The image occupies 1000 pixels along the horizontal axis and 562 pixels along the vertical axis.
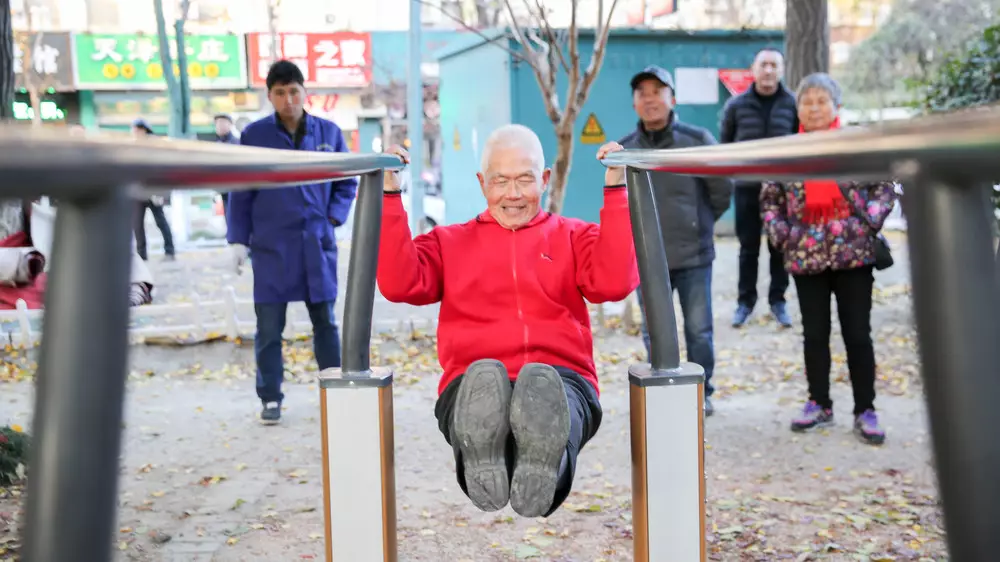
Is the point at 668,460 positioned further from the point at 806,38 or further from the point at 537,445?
the point at 806,38

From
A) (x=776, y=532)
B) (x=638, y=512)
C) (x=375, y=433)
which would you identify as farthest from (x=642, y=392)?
(x=776, y=532)

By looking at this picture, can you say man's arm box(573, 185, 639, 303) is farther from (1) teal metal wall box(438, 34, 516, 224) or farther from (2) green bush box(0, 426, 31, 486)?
(1) teal metal wall box(438, 34, 516, 224)

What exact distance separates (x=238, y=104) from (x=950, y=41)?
55.5 ft

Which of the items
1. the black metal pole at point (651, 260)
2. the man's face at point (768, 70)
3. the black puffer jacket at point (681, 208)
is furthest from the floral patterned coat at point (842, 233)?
the black metal pole at point (651, 260)

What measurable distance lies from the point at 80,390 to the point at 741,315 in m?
6.81

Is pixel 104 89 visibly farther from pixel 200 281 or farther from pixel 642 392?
pixel 642 392

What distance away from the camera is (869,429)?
4320mm

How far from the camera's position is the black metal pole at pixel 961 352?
0.73 m

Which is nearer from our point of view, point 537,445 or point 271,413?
point 537,445

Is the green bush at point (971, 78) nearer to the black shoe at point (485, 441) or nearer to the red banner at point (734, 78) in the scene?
the red banner at point (734, 78)

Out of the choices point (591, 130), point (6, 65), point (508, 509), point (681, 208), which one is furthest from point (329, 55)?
point (508, 509)

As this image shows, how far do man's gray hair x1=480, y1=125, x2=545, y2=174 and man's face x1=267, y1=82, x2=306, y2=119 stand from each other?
215cm

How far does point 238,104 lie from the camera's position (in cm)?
2261

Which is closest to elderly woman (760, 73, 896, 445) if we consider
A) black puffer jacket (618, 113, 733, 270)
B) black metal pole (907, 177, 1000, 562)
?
black puffer jacket (618, 113, 733, 270)
